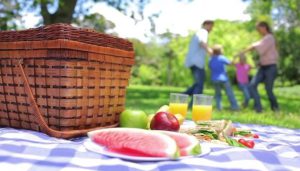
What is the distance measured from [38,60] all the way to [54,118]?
237 millimetres

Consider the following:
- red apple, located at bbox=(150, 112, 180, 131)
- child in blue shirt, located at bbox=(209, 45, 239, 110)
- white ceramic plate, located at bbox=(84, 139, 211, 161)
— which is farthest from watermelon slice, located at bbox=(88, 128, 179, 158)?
child in blue shirt, located at bbox=(209, 45, 239, 110)

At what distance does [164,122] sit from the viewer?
211 cm

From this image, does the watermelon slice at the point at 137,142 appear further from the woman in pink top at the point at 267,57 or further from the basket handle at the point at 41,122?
the woman in pink top at the point at 267,57

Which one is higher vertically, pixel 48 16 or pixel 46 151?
pixel 48 16

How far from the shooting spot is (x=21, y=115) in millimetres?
2090

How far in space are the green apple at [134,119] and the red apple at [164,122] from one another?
0.06m

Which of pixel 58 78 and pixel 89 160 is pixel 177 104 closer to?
pixel 58 78

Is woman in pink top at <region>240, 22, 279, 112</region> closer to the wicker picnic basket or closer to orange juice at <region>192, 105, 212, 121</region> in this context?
orange juice at <region>192, 105, 212, 121</region>

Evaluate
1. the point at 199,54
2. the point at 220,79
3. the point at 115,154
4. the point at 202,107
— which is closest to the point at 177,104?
the point at 202,107

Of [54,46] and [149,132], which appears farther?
[54,46]

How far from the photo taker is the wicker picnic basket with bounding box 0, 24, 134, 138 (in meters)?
1.90

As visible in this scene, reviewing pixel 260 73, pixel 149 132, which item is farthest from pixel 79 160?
pixel 260 73

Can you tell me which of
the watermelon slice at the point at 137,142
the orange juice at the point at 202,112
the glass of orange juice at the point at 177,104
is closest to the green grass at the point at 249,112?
the orange juice at the point at 202,112

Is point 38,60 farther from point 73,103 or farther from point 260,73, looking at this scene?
point 260,73
